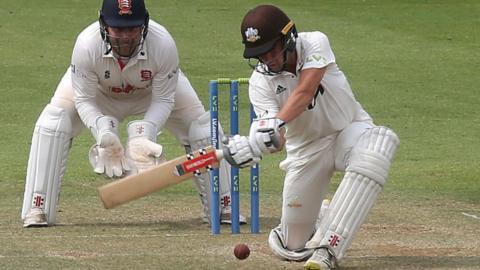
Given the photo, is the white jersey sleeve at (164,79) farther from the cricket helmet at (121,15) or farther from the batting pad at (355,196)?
the batting pad at (355,196)

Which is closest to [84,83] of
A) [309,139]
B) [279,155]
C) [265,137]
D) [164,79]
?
[164,79]

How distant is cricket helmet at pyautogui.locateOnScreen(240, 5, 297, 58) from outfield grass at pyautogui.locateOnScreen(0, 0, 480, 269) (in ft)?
3.78

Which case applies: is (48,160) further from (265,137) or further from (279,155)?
(279,155)

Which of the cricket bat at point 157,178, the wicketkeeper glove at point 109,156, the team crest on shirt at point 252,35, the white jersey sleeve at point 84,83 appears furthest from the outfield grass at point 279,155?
the team crest on shirt at point 252,35

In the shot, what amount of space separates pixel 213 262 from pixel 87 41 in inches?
75.8

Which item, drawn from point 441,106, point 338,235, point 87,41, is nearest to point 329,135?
point 338,235

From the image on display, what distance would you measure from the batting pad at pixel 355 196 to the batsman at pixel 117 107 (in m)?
1.20

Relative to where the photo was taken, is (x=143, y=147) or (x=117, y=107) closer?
(x=143, y=147)

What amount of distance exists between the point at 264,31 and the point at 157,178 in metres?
0.90

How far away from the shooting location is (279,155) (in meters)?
12.1

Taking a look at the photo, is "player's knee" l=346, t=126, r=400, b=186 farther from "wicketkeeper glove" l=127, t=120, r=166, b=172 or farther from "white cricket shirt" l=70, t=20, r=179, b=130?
"white cricket shirt" l=70, t=20, r=179, b=130

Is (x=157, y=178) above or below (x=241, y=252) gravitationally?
above

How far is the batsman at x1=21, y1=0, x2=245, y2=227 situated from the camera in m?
8.01

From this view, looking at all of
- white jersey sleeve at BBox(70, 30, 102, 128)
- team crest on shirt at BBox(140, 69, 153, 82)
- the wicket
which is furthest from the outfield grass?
team crest on shirt at BBox(140, 69, 153, 82)
